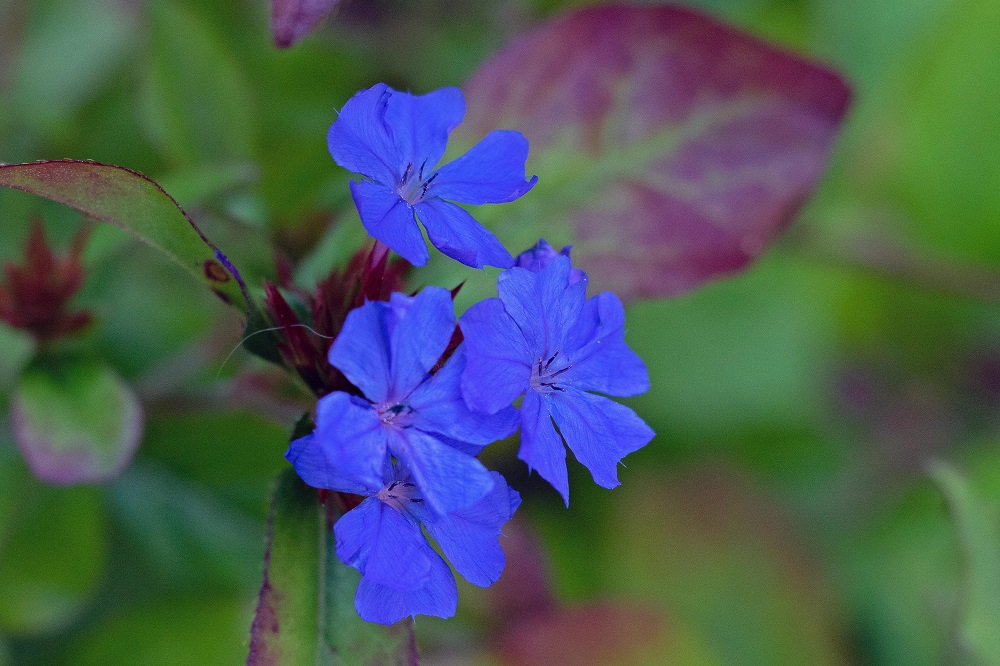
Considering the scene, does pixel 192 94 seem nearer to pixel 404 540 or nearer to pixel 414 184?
pixel 414 184

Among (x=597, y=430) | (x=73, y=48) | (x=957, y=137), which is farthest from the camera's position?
(x=957, y=137)

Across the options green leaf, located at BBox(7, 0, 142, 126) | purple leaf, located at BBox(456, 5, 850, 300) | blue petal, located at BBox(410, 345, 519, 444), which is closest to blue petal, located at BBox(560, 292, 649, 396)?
blue petal, located at BBox(410, 345, 519, 444)

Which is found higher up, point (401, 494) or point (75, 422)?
point (401, 494)

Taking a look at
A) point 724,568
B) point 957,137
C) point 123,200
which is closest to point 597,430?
point 123,200

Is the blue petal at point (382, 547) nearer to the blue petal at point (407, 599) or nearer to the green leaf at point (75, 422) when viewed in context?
the blue petal at point (407, 599)

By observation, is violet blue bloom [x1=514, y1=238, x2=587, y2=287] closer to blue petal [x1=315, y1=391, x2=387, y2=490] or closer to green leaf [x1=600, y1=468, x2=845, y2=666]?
blue petal [x1=315, y1=391, x2=387, y2=490]
